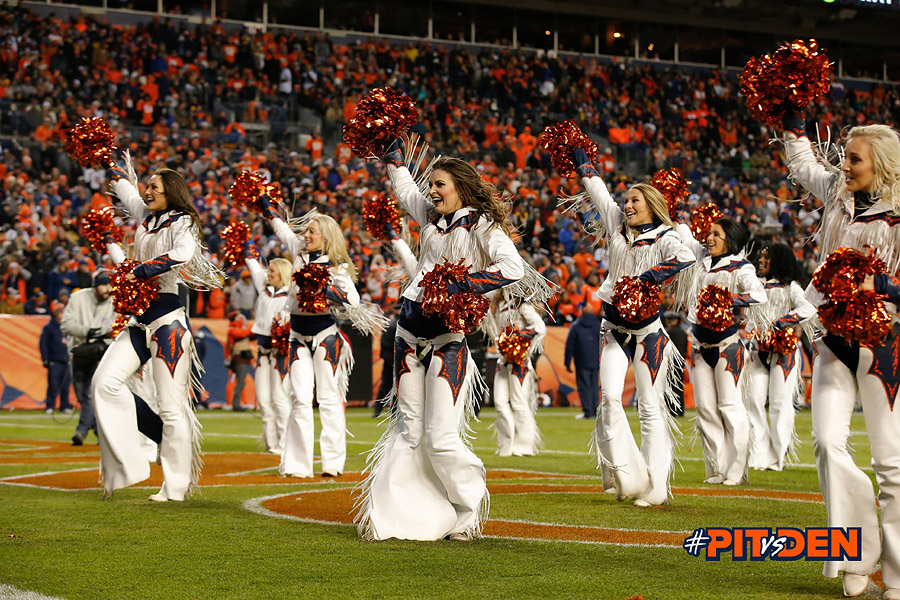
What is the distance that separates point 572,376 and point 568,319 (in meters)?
1.18

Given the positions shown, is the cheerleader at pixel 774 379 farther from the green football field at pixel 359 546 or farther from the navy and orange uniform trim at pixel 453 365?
the navy and orange uniform trim at pixel 453 365

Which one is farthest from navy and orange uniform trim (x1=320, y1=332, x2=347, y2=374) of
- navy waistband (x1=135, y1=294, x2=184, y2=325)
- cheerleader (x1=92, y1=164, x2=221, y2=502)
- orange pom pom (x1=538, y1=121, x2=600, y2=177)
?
orange pom pom (x1=538, y1=121, x2=600, y2=177)

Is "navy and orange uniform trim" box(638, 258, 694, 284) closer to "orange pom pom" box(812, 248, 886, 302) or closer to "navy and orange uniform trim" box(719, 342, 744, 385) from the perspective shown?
"navy and orange uniform trim" box(719, 342, 744, 385)

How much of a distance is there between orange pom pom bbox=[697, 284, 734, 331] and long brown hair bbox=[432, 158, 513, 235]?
131 inches

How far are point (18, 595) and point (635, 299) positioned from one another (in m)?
4.52

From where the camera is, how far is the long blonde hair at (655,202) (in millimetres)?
8133

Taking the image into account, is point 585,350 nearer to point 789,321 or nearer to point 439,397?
point 789,321

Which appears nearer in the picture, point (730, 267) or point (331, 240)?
point (730, 267)

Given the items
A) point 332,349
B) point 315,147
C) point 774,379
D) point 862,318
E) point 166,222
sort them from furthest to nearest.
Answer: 1. point 315,147
2. point 774,379
3. point 332,349
4. point 166,222
5. point 862,318

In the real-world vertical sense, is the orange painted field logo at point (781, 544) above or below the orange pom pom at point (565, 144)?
below

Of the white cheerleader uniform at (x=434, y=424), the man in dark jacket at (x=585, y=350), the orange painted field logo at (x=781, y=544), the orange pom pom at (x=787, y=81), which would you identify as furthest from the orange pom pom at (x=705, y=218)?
the man in dark jacket at (x=585, y=350)

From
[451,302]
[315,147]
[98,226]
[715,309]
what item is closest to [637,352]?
[715,309]

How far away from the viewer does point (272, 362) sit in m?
12.5

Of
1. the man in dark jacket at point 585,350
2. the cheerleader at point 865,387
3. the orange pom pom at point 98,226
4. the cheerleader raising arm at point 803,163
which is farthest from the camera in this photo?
the man in dark jacket at point 585,350
